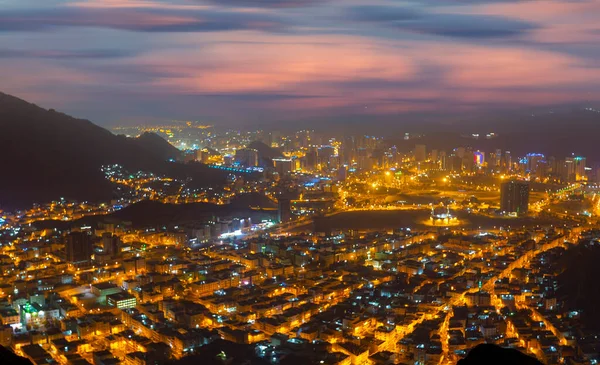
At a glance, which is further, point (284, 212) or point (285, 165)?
point (285, 165)

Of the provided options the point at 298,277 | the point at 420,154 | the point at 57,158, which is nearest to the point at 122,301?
the point at 298,277

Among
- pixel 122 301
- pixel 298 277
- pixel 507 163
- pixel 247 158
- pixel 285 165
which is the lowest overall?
pixel 507 163

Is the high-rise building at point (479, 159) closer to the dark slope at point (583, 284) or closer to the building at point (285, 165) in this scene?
the building at point (285, 165)

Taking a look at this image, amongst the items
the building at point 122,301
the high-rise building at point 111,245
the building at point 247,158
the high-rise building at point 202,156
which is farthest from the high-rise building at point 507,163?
the building at point 122,301

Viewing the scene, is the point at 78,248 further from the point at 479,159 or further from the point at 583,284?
the point at 479,159

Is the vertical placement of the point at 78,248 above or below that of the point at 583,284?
above

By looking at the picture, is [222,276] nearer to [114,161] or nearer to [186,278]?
[186,278]

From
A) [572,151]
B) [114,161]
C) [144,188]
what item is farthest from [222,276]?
[572,151]
